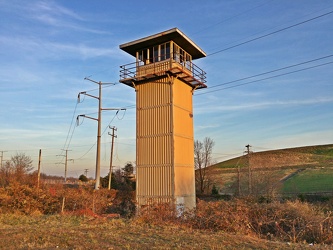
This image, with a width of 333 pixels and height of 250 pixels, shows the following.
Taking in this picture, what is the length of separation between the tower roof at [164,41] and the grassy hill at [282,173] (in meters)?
22.0

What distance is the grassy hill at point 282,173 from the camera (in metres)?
49.9

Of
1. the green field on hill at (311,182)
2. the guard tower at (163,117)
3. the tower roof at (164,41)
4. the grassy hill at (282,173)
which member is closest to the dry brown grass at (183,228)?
the guard tower at (163,117)

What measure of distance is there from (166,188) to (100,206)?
217 inches

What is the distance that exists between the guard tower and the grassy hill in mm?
19750

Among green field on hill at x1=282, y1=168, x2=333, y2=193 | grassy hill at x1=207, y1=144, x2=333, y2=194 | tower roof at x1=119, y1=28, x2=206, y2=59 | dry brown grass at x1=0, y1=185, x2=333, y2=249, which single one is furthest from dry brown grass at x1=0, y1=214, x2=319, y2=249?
green field on hill at x1=282, y1=168, x2=333, y2=193

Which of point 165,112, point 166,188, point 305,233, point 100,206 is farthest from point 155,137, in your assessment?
point 305,233

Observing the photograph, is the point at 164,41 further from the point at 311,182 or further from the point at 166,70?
the point at 311,182

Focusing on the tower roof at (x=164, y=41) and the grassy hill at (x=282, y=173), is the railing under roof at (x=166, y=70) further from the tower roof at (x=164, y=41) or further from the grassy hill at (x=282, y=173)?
the grassy hill at (x=282, y=173)

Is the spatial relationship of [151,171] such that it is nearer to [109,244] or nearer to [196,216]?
[196,216]

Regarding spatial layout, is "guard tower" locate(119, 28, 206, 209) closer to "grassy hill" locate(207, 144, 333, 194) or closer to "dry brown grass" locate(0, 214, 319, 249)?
"dry brown grass" locate(0, 214, 319, 249)

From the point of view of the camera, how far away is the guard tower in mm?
27641

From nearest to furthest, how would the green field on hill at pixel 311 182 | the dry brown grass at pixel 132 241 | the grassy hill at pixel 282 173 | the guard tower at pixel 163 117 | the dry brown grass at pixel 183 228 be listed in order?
the dry brown grass at pixel 132 241
the dry brown grass at pixel 183 228
the guard tower at pixel 163 117
the green field on hill at pixel 311 182
the grassy hill at pixel 282 173

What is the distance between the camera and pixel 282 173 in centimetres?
6644

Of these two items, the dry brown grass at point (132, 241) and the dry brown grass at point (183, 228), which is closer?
the dry brown grass at point (132, 241)
